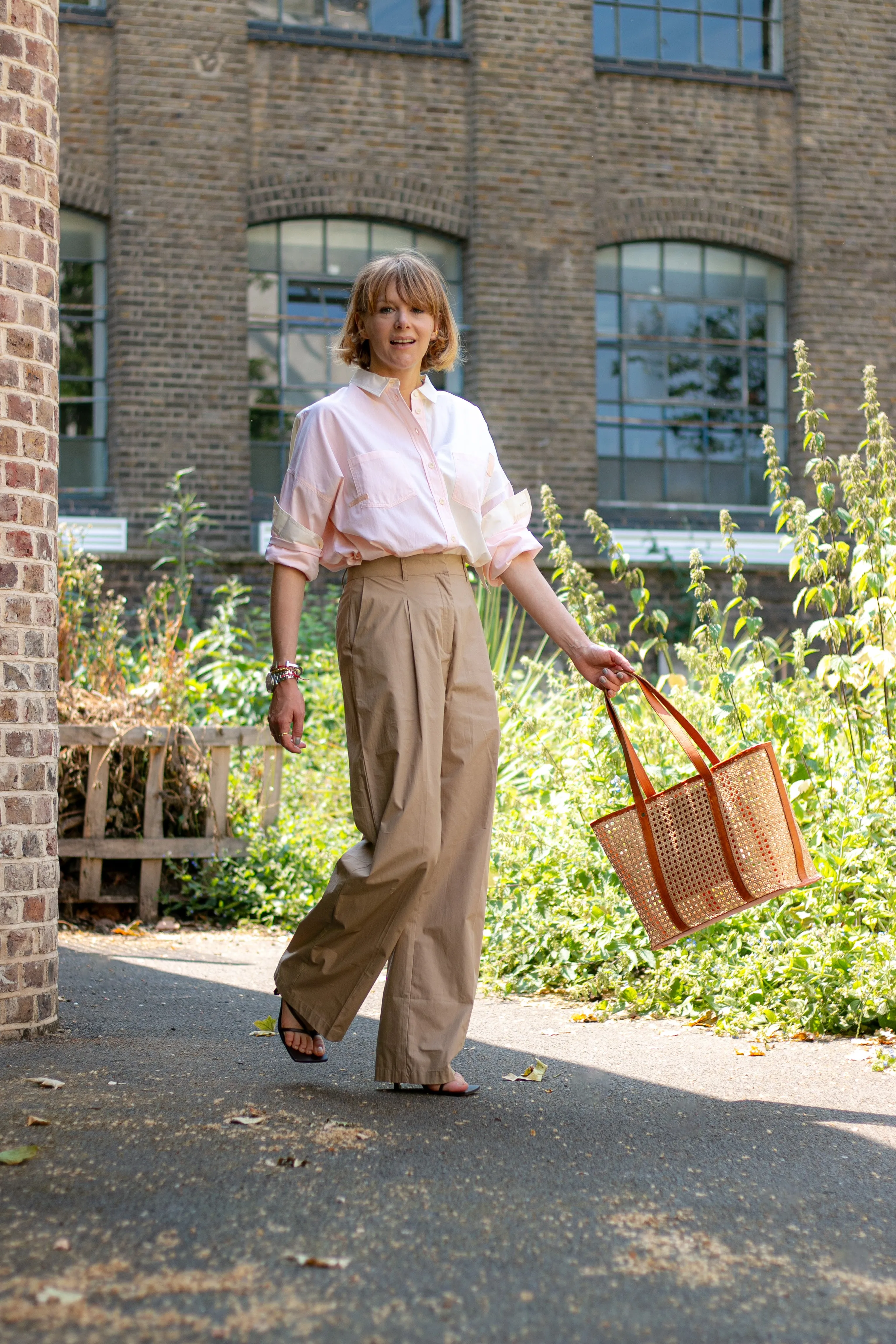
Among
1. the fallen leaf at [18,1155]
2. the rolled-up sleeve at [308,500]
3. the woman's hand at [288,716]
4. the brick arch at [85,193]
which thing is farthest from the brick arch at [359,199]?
the fallen leaf at [18,1155]

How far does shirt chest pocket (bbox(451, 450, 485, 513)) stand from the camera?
137 inches

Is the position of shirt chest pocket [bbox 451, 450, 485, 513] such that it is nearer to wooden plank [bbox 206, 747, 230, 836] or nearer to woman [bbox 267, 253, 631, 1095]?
woman [bbox 267, 253, 631, 1095]

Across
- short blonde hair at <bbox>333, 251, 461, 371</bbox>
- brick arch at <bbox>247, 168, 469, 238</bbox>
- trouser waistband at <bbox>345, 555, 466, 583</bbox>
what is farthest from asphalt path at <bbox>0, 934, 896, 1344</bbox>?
brick arch at <bbox>247, 168, 469, 238</bbox>

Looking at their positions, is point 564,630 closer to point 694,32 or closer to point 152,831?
point 152,831

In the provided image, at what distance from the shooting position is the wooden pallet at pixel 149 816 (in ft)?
21.5

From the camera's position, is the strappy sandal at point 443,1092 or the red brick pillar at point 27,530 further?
the red brick pillar at point 27,530

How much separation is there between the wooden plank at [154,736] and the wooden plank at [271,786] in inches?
6.6

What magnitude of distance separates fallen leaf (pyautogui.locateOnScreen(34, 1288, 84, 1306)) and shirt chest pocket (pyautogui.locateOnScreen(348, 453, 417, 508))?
72.8 inches

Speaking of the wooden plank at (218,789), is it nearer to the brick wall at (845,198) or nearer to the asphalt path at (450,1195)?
A: the asphalt path at (450,1195)

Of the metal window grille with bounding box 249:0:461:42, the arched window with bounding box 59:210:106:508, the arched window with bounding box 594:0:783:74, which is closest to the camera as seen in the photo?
the arched window with bounding box 59:210:106:508

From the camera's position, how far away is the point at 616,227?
1320 cm

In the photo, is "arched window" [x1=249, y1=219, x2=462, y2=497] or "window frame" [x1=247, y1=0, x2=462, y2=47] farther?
"arched window" [x1=249, y1=219, x2=462, y2=497]

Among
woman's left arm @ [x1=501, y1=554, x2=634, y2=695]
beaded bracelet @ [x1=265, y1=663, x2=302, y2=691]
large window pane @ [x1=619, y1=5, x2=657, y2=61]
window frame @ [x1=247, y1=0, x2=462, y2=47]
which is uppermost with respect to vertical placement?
large window pane @ [x1=619, y1=5, x2=657, y2=61]

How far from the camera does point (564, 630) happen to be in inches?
142
